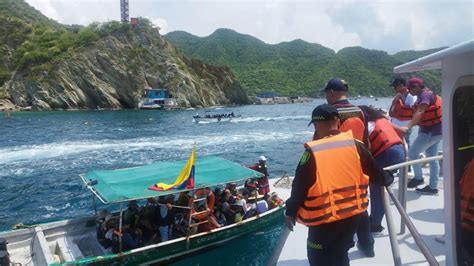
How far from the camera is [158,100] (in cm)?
9700

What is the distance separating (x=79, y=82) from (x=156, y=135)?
53.5 m

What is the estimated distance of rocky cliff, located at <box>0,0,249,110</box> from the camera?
8838cm

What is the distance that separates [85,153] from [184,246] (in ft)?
78.3

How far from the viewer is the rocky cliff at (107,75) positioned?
290 ft

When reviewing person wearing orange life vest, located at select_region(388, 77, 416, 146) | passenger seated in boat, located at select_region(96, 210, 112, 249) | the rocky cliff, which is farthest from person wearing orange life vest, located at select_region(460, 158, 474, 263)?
the rocky cliff

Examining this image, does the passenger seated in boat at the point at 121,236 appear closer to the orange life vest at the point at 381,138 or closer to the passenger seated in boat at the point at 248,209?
the passenger seated in boat at the point at 248,209

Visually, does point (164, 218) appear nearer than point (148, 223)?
No

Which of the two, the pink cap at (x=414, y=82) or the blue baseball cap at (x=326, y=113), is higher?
the pink cap at (x=414, y=82)

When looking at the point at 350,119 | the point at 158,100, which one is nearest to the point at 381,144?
the point at 350,119

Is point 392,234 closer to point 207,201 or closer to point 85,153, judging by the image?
point 207,201

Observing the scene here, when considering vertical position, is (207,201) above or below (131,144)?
above

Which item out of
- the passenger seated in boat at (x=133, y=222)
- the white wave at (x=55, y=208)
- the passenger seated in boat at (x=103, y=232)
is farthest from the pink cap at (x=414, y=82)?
the white wave at (x=55, y=208)

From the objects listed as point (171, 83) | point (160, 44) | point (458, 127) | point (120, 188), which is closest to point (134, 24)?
point (160, 44)

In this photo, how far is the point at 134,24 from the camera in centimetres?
10612
